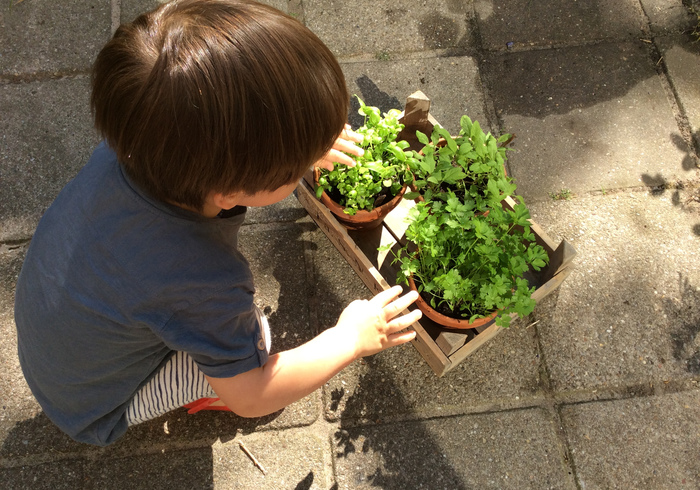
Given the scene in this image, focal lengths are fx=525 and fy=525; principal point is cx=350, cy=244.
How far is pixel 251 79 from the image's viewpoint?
99 centimetres

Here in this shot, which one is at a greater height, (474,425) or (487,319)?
(487,319)

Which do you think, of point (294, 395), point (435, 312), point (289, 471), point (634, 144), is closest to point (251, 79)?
point (294, 395)

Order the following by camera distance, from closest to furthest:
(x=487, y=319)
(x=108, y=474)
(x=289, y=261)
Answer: (x=487, y=319) < (x=108, y=474) < (x=289, y=261)

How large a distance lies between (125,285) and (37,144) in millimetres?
1680

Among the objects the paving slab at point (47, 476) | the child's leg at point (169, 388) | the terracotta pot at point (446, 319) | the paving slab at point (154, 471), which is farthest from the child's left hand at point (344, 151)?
the paving slab at point (47, 476)

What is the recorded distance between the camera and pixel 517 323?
2.14 metres

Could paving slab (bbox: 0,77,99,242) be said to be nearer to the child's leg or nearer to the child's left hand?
the child's leg

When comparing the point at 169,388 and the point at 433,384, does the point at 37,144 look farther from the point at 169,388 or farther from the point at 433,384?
the point at 433,384

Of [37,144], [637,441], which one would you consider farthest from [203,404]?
[637,441]

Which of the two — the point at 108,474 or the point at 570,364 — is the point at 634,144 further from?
the point at 108,474

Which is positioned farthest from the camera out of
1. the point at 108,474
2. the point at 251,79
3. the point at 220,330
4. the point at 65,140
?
the point at 65,140

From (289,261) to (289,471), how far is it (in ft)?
2.72

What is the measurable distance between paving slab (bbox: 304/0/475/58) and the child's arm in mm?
1554

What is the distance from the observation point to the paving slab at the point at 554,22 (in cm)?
270
